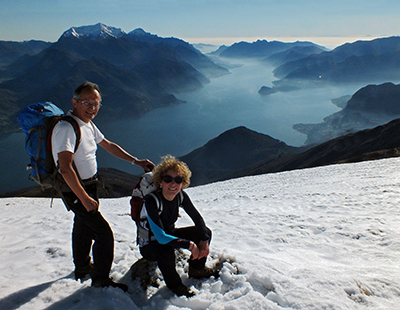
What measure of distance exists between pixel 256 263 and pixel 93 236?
2.52 meters

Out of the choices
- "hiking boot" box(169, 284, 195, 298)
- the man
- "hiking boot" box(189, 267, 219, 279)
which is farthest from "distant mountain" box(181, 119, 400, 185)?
the man

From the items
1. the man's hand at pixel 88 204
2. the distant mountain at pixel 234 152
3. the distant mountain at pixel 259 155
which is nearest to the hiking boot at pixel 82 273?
the man's hand at pixel 88 204

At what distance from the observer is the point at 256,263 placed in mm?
4277

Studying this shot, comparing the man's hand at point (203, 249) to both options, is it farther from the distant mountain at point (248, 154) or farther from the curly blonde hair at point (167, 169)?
the distant mountain at point (248, 154)

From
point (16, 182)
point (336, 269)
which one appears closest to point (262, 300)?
point (336, 269)

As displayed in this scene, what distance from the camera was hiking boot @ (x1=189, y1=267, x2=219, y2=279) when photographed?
3998 mm

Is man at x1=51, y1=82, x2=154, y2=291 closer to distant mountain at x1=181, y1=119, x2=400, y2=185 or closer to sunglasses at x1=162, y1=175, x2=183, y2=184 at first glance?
sunglasses at x1=162, y1=175, x2=183, y2=184

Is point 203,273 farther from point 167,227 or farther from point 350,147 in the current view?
point 350,147

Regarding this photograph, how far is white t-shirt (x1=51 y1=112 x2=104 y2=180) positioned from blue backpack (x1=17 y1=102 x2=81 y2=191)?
0.10 meters

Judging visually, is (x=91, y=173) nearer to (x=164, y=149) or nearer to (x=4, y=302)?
(x=4, y=302)

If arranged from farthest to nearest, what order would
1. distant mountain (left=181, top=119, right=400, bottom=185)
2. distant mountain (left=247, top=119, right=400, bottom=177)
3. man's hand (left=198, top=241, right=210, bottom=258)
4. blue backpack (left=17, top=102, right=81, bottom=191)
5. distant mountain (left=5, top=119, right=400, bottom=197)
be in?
distant mountain (left=181, top=119, right=400, bottom=185), distant mountain (left=5, top=119, right=400, bottom=197), distant mountain (left=247, top=119, right=400, bottom=177), man's hand (left=198, top=241, right=210, bottom=258), blue backpack (left=17, top=102, right=81, bottom=191)

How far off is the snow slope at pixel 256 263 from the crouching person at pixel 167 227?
35 centimetres

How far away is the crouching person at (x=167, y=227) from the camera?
3533mm

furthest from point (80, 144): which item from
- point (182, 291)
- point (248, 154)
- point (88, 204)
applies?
point (248, 154)
